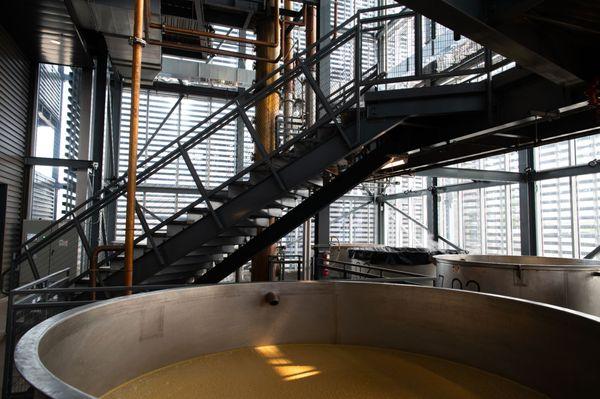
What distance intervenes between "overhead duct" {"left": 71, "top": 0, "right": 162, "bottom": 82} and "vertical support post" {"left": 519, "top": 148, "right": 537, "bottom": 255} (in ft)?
25.6

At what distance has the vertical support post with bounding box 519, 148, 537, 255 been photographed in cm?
855

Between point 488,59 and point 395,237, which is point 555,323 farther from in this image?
point 395,237

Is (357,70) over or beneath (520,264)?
over

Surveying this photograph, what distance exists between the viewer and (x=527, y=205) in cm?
862

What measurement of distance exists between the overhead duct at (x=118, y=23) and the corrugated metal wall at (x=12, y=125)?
6.27ft

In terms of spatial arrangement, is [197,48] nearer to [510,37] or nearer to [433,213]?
[510,37]

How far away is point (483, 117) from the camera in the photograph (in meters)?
4.44

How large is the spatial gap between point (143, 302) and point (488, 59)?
3.89 meters

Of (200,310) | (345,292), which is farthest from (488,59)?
(200,310)

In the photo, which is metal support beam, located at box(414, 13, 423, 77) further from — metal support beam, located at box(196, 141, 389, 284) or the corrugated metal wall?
the corrugated metal wall

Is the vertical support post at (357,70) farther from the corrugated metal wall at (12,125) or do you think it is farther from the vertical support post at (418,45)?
the corrugated metal wall at (12,125)

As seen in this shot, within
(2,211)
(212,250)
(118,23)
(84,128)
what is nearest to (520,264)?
(212,250)

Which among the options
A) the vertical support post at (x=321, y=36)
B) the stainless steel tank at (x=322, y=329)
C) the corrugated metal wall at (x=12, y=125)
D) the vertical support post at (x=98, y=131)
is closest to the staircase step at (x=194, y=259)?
the stainless steel tank at (x=322, y=329)

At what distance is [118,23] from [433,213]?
921 cm
